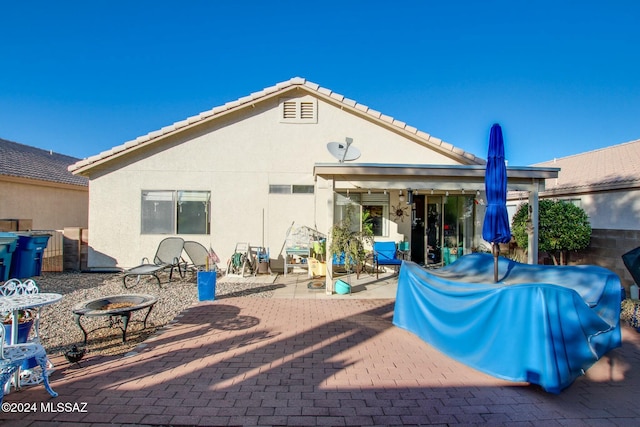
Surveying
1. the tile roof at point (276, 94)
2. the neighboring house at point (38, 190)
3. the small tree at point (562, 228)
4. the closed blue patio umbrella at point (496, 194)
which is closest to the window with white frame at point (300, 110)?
the tile roof at point (276, 94)

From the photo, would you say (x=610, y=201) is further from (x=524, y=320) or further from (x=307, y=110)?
(x=307, y=110)

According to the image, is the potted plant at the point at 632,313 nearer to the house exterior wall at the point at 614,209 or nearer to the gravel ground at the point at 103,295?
the house exterior wall at the point at 614,209

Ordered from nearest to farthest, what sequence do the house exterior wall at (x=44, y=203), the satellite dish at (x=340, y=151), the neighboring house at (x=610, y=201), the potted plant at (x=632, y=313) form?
the potted plant at (x=632, y=313)
the neighboring house at (x=610, y=201)
the satellite dish at (x=340, y=151)
the house exterior wall at (x=44, y=203)

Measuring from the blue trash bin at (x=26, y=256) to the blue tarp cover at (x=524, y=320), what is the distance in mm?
7373

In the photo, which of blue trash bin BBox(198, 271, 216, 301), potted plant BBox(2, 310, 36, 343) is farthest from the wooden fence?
potted plant BBox(2, 310, 36, 343)

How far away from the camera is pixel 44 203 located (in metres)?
13.3

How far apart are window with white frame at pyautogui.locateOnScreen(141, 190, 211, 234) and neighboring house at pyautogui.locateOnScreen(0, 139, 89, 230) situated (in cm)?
582

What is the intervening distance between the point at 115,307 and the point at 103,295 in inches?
115

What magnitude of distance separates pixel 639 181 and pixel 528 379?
25.4 ft

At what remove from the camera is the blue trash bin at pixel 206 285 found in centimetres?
674

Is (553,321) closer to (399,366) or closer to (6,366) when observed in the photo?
(399,366)

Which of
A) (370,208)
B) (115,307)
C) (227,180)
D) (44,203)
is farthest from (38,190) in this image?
(370,208)

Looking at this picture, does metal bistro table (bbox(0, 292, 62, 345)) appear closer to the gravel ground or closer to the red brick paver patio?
the red brick paver patio

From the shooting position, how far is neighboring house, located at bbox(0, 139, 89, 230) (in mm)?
11898
